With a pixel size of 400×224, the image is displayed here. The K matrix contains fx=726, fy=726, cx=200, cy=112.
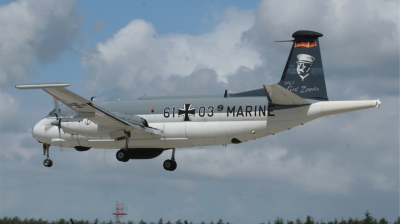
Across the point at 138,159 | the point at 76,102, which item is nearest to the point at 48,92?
the point at 76,102

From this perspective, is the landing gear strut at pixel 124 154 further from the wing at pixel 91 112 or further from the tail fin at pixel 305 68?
the tail fin at pixel 305 68

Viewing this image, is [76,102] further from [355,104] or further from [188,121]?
[355,104]

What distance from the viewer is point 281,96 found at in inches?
1523

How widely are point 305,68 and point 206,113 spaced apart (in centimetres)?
619

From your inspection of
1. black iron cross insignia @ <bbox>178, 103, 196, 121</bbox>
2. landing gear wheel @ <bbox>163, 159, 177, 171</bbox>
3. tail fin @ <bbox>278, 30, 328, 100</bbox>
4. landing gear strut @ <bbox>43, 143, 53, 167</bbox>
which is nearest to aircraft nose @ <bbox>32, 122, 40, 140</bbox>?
landing gear strut @ <bbox>43, 143, 53, 167</bbox>

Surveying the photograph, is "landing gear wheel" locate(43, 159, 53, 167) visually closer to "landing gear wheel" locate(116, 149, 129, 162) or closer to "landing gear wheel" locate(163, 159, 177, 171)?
"landing gear wheel" locate(116, 149, 129, 162)

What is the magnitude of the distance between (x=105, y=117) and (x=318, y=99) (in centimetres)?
1201

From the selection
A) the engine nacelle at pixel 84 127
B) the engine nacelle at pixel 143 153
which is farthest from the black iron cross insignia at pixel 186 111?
the engine nacelle at pixel 84 127

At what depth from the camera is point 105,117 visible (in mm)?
41125

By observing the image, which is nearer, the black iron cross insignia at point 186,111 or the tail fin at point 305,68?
the tail fin at point 305,68

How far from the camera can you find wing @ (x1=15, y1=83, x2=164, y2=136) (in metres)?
37.2

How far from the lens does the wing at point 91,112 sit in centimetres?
3720

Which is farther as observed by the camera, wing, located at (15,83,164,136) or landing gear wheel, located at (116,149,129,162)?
landing gear wheel, located at (116,149,129,162)

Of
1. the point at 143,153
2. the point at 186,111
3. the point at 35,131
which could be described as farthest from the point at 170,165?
the point at 35,131
